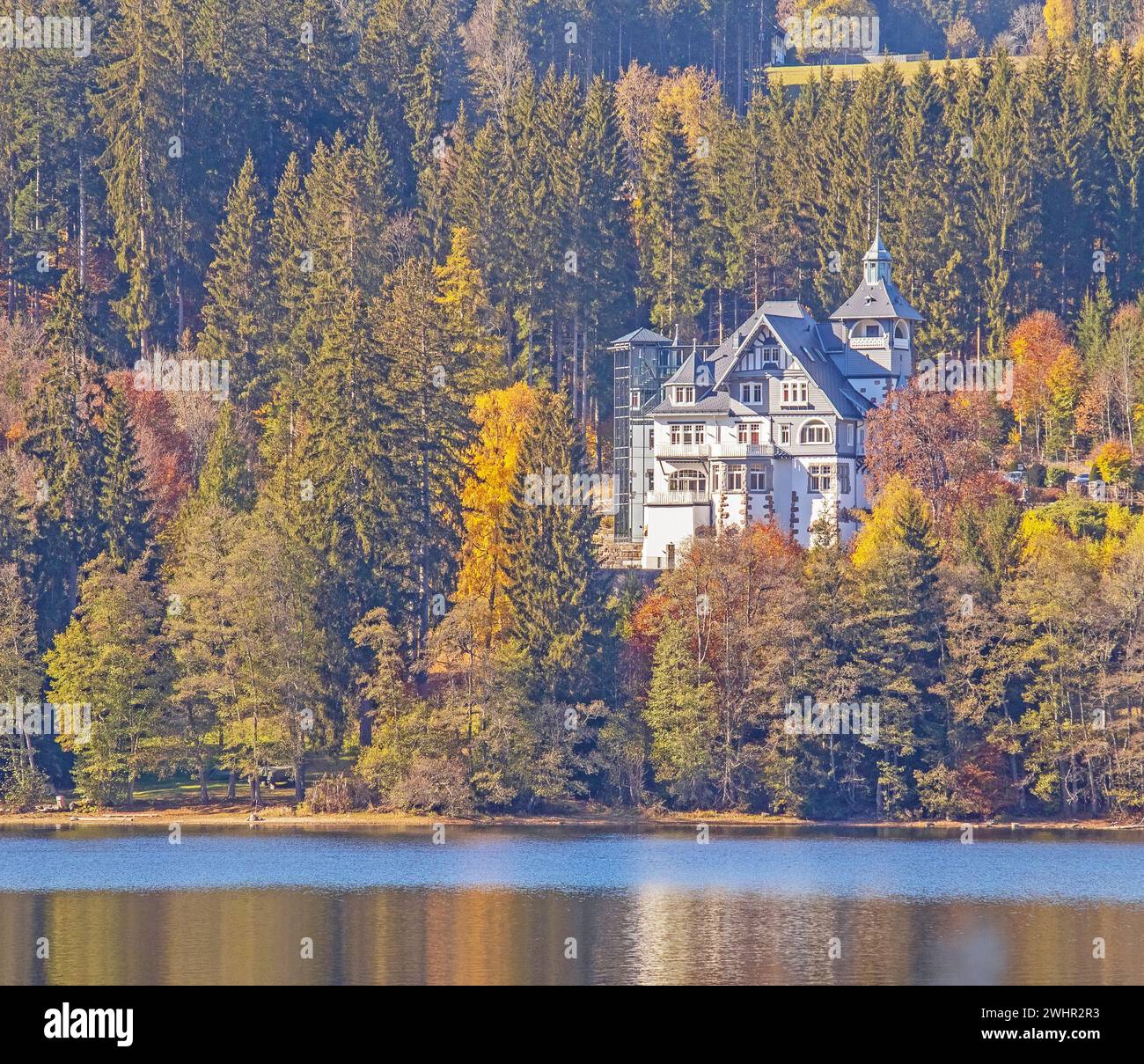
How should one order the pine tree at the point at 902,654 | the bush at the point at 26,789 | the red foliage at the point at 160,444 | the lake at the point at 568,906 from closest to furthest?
the lake at the point at 568,906, the pine tree at the point at 902,654, the bush at the point at 26,789, the red foliage at the point at 160,444

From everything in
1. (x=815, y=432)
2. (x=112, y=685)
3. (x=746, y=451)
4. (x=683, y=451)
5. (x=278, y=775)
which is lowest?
(x=278, y=775)

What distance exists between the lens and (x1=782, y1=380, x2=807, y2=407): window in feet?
391

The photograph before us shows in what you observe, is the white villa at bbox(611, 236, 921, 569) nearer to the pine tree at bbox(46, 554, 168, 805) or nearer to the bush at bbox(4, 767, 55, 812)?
the pine tree at bbox(46, 554, 168, 805)

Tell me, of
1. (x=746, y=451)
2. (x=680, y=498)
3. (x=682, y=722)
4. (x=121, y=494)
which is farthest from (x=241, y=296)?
(x=682, y=722)

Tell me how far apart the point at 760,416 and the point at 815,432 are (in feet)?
9.19

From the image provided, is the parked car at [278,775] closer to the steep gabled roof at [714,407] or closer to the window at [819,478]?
the steep gabled roof at [714,407]

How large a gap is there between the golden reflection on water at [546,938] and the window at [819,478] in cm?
4699

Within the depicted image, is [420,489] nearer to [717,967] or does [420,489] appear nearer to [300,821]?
[300,821]

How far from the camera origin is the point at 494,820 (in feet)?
300

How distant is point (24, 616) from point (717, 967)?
42.0 m

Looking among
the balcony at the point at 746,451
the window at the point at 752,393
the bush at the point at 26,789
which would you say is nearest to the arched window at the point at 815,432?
the balcony at the point at 746,451

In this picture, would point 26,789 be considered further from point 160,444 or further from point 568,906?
point 568,906

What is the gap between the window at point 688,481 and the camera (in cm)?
11831

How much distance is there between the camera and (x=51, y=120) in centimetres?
13138
